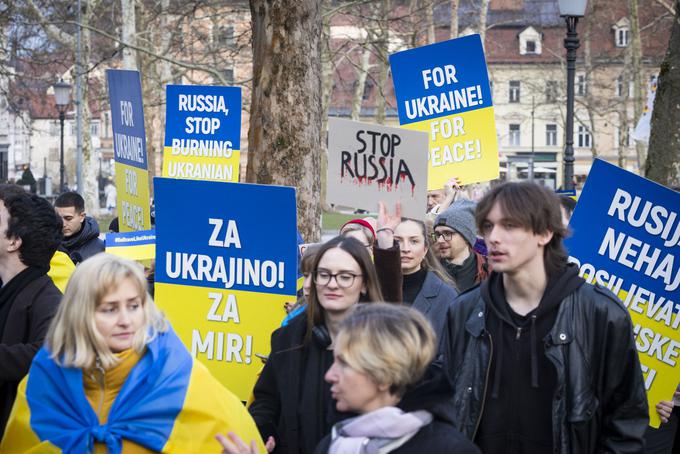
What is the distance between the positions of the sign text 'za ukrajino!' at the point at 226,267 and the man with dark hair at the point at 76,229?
3337mm

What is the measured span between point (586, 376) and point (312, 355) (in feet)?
3.29

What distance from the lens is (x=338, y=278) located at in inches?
174

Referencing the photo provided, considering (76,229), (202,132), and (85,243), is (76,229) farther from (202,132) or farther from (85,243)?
(202,132)

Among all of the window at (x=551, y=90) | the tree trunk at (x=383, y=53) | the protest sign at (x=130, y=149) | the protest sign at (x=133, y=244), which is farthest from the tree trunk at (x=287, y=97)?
the window at (x=551, y=90)

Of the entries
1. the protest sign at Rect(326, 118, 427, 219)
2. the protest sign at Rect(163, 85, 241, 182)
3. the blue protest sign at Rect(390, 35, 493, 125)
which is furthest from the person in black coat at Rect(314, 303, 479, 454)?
the protest sign at Rect(163, 85, 241, 182)

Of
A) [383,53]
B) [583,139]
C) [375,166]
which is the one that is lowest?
[375,166]

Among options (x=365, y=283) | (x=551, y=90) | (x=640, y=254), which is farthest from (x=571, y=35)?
(x=551, y=90)

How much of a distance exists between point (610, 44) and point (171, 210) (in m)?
65.7

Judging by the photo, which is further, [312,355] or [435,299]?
[435,299]

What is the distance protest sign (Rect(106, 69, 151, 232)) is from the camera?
809cm

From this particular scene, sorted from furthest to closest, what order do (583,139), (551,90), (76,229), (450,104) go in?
(583,139)
(551,90)
(76,229)
(450,104)

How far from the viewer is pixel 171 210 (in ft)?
18.7

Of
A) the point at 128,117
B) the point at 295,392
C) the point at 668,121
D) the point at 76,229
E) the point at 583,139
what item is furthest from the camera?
the point at 583,139

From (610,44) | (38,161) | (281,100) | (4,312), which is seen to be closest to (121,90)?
(281,100)
